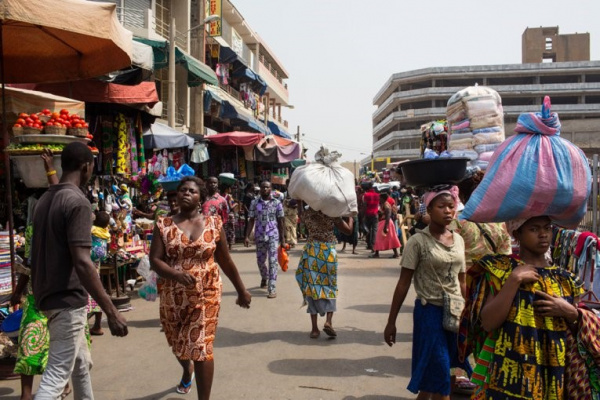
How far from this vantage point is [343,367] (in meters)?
5.32

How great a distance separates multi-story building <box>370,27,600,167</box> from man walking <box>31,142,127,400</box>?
63232 mm

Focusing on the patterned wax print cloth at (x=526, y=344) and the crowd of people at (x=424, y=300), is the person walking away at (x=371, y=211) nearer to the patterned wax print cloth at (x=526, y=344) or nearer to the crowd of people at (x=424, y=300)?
the crowd of people at (x=424, y=300)

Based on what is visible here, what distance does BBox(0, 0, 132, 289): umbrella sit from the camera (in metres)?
4.32

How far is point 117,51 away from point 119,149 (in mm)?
3127

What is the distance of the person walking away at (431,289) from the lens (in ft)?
12.2

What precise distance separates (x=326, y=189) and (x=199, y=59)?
16.8 meters

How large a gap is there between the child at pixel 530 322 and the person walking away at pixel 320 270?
3882 millimetres

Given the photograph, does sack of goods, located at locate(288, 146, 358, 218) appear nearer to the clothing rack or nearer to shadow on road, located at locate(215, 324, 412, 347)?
shadow on road, located at locate(215, 324, 412, 347)

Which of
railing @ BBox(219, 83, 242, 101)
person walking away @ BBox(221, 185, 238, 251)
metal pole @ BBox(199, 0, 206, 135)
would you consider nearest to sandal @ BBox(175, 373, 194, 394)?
person walking away @ BBox(221, 185, 238, 251)

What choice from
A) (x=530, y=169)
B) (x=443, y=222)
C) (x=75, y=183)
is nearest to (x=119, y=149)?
(x=75, y=183)

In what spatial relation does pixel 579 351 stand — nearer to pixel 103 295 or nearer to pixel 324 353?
pixel 103 295

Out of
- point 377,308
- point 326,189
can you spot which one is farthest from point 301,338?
point 377,308

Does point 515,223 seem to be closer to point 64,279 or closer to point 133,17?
point 64,279

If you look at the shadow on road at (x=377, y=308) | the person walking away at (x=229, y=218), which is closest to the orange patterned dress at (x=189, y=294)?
the shadow on road at (x=377, y=308)
